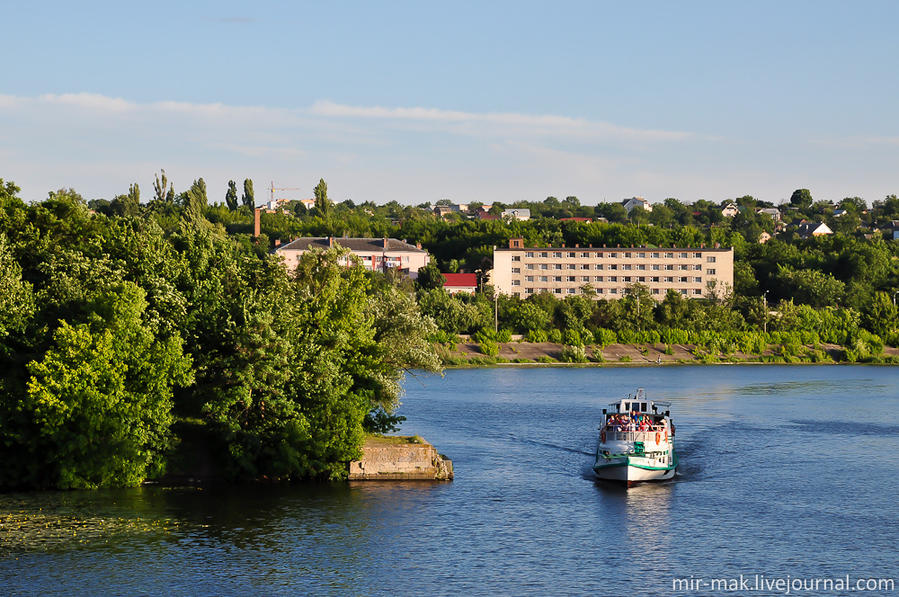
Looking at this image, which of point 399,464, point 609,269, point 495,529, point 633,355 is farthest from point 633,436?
point 609,269

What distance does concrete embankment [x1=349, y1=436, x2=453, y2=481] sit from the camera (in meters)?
47.8

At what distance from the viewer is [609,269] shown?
7234 inches

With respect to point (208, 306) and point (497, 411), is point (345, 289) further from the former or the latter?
point (497, 411)

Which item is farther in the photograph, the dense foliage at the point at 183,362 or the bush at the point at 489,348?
the bush at the point at 489,348

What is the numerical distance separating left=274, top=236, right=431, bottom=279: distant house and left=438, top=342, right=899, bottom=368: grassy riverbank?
180 ft

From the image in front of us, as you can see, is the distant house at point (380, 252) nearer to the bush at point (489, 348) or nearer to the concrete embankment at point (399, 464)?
the bush at point (489, 348)

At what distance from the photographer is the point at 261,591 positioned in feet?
110

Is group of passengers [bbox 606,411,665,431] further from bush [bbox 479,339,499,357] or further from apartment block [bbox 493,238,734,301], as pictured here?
apartment block [bbox 493,238,734,301]

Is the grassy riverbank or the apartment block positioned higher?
the apartment block

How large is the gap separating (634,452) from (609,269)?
438 feet

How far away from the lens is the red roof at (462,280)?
171875 millimetres

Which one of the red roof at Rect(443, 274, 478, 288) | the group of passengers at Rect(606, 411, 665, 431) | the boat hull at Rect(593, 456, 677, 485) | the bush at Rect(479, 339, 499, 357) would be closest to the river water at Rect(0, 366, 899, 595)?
the boat hull at Rect(593, 456, 677, 485)

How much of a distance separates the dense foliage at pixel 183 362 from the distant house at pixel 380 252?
130943 mm

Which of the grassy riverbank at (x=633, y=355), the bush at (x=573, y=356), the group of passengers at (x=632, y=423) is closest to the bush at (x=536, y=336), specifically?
the grassy riverbank at (x=633, y=355)
